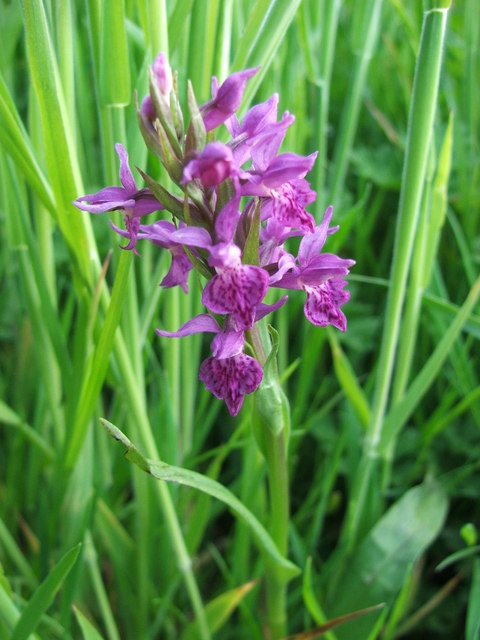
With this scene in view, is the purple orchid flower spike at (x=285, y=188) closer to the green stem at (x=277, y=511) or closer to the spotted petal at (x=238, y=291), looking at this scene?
the spotted petal at (x=238, y=291)

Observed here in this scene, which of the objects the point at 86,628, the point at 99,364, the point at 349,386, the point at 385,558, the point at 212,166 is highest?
the point at 212,166

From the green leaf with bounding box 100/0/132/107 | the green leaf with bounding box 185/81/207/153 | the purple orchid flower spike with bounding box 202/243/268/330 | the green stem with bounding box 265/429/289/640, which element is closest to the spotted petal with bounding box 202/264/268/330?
the purple orchid flower spike with bounding box 202/243/268/330

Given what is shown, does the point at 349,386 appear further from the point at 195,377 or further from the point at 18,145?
the point at 18,145

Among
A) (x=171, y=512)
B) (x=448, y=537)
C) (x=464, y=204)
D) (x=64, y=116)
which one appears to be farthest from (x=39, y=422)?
(x=464, y=204)

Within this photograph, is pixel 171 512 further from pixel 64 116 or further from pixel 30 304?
pixel 64 116

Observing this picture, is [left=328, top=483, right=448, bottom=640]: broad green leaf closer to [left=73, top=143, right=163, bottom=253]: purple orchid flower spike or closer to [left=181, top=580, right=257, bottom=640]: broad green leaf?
[left=181, top=580, right=257, bottom=640]: broad green leaf

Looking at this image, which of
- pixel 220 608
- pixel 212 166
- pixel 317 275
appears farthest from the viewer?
pixel 220 608

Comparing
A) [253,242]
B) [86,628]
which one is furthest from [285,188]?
[86,628]

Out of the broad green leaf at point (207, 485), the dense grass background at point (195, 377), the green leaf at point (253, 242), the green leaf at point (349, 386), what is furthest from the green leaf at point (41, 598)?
the green leaf at point (349, 386)
